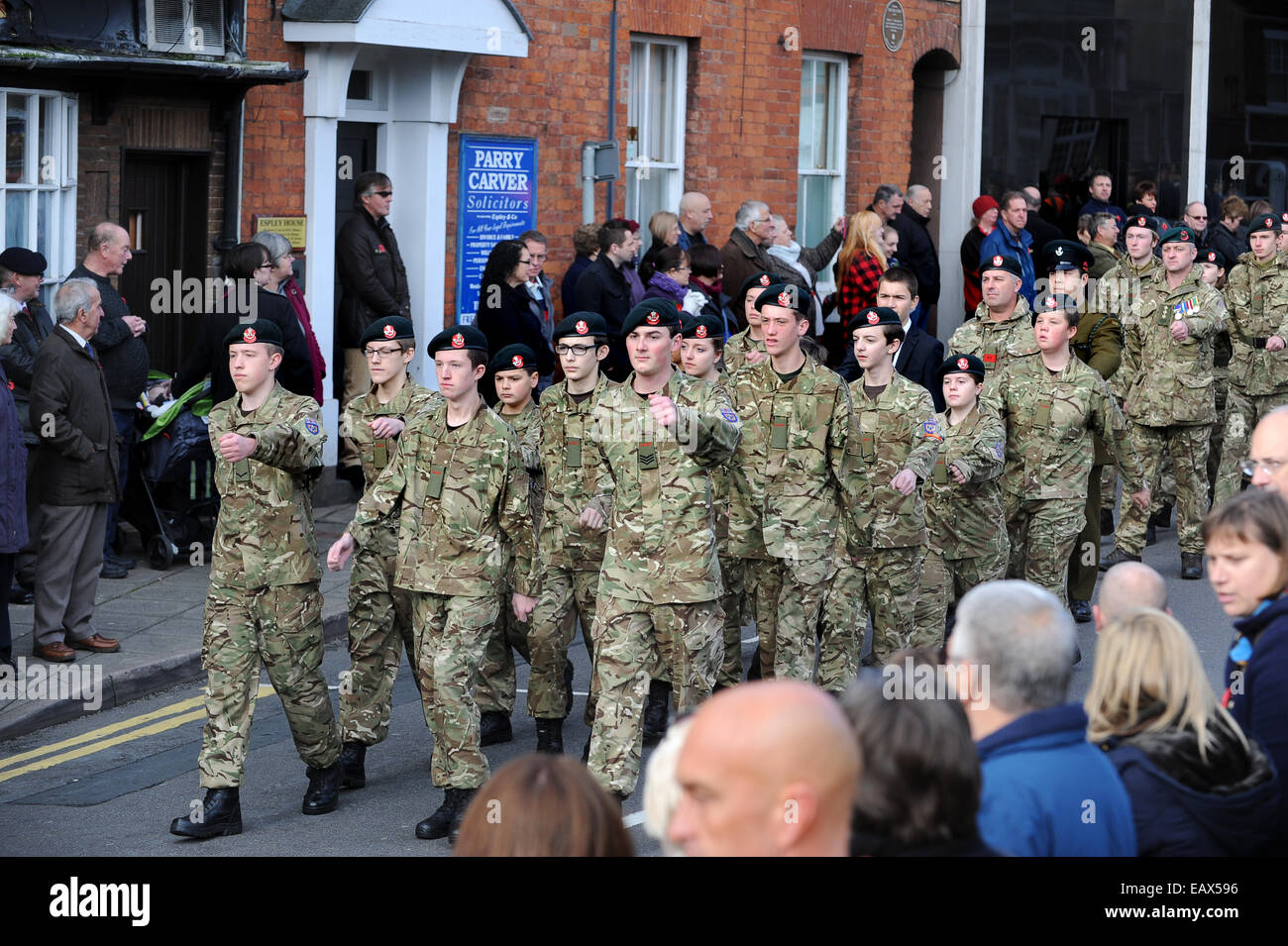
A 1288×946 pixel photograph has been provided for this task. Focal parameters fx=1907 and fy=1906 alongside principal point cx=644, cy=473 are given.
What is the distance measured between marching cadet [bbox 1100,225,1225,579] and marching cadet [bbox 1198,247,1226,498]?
210 mm

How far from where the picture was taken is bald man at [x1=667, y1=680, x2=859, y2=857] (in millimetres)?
3150

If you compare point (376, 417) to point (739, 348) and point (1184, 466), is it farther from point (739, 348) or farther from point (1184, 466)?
point (1184, 466)

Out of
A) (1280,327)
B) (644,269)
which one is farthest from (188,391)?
(1280,327)

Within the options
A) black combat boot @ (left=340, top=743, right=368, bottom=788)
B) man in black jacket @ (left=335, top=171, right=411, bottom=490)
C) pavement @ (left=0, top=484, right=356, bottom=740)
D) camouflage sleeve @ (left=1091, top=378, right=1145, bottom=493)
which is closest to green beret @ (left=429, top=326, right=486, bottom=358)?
black combat boot @ (left=340, top=743, right=368, bottom=788)

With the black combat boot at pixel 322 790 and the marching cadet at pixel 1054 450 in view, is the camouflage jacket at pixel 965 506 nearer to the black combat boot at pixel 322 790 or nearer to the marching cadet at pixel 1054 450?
the marching cadet at pixel 1054 450

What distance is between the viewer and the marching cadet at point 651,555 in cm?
778

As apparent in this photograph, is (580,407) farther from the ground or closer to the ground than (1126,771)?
farther from the ground

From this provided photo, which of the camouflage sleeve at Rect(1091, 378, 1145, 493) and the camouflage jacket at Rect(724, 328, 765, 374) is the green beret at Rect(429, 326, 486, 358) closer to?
the camouflage jacket at Rect(724, 328, 765, 374)

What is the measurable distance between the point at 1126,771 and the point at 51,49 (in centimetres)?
1000

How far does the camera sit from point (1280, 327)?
48.7 ft

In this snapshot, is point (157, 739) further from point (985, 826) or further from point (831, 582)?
point (985, 826)

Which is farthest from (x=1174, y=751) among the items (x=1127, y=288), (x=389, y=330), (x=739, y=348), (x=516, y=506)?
(x=1127, y=288)

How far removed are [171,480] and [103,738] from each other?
3.48 metres

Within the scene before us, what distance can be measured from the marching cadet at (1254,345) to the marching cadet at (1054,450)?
11.6 feet
